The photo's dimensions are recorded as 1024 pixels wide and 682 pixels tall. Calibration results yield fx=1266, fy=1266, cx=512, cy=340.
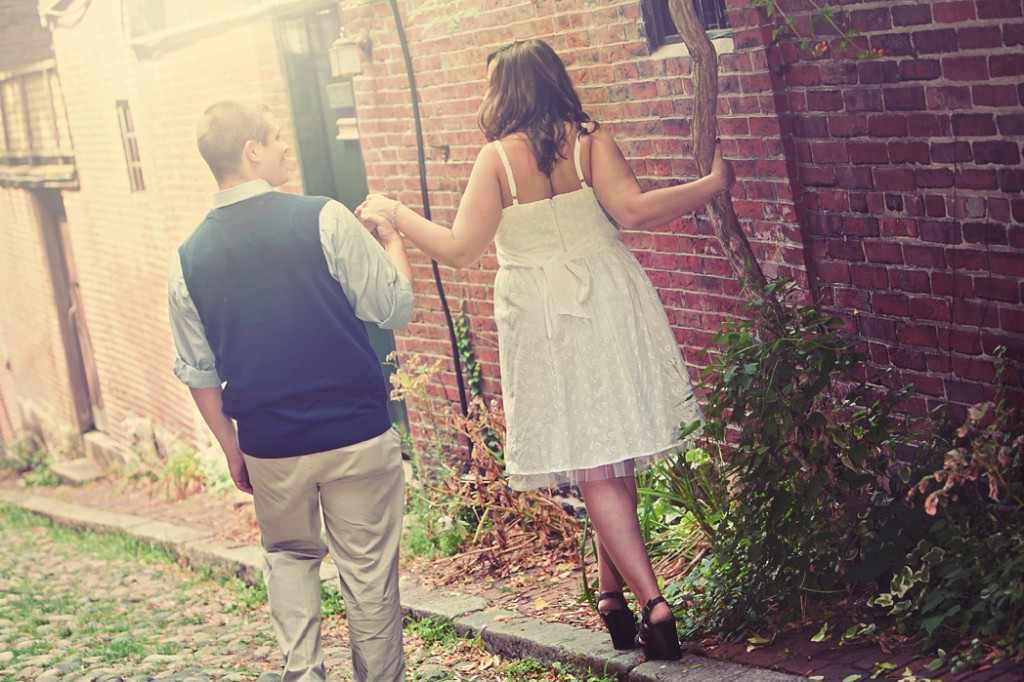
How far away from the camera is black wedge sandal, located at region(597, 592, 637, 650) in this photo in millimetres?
4488

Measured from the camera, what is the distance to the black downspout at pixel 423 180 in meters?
6.84

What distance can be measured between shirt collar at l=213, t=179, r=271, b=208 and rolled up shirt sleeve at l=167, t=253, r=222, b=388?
0.81ft

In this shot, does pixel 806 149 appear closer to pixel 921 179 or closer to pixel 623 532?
pixel 921 179

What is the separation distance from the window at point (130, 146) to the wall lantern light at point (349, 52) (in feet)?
16.6

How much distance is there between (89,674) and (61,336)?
10035mm

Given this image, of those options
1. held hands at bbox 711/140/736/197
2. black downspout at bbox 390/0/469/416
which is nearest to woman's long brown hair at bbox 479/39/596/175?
held hands at bbox 711/140/736/197

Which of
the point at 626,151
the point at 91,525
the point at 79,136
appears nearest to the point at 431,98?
the point at 626,151

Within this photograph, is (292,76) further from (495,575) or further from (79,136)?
(79,136)

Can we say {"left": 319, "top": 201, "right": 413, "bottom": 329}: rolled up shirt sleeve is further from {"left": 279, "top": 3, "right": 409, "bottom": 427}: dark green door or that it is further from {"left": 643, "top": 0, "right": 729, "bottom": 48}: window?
{"left": 279, "top": 3, "right": 409, "bottom": 427}: dark green door

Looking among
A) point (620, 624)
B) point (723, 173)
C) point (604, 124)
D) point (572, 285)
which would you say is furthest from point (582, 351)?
point (604, 124)

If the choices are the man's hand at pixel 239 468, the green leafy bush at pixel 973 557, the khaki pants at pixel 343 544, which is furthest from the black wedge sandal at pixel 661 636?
the man's hand at pixel 239 468

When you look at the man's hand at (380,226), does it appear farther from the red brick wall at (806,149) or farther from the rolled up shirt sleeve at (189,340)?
the red brick wall at (806,149)

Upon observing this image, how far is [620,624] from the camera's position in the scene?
449 centimetres

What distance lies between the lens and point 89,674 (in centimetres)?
584
